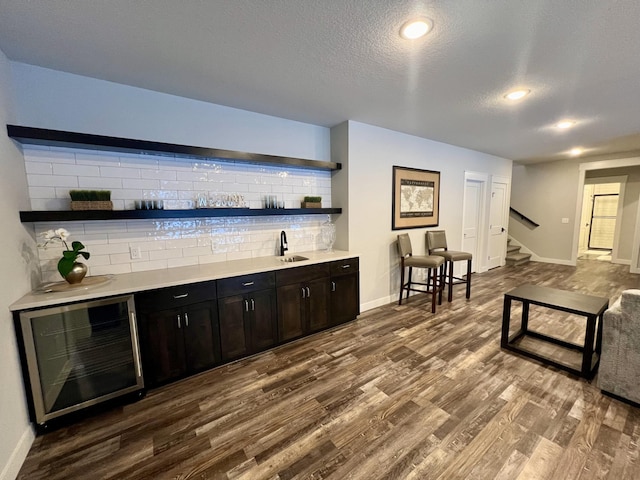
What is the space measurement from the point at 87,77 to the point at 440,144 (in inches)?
183

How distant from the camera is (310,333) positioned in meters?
2.95

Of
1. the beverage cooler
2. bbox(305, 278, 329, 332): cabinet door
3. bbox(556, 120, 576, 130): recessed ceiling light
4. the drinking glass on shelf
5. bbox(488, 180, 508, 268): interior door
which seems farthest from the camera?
bbox(488, 180, 508, 268): interior door

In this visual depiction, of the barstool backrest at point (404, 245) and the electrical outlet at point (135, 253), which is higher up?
the electrical outlet at point (135, 253)

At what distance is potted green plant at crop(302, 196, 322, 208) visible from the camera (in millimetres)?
3293

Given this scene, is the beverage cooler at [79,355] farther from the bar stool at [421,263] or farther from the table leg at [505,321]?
the table leg at [505,321]

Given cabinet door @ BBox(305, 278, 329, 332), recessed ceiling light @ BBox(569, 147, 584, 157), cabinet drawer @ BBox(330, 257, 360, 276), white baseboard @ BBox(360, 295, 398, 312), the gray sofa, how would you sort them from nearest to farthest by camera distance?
1. the gray sofa
2. cabinet door @ BBox(305, 278, 329, 332)
3. cabinet drawer @ BBox(330, 257, 360, 276)
4. white baseboard @ BBox(360, 295, 398, 312)
5. recessed ceiling light @ BBox(569, 147, 584, 157)

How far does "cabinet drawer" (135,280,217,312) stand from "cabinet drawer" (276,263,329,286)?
0.66 m

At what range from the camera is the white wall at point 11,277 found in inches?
56.9

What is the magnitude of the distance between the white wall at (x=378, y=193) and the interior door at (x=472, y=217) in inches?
38.1

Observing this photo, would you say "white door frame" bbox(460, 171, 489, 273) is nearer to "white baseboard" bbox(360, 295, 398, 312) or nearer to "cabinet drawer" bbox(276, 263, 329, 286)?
"white baseboard" bbox(360, 295, 398, 312)

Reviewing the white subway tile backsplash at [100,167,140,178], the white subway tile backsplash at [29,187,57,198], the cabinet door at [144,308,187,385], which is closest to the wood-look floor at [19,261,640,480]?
the cabinet door at [144,308,187,385]

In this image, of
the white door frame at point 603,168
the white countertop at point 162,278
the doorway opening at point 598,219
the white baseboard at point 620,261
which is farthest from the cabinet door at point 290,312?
the doorway opening at point 598,219

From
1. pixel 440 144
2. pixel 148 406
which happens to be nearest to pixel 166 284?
pixel 148 406

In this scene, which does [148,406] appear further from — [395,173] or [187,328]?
[395,173]
